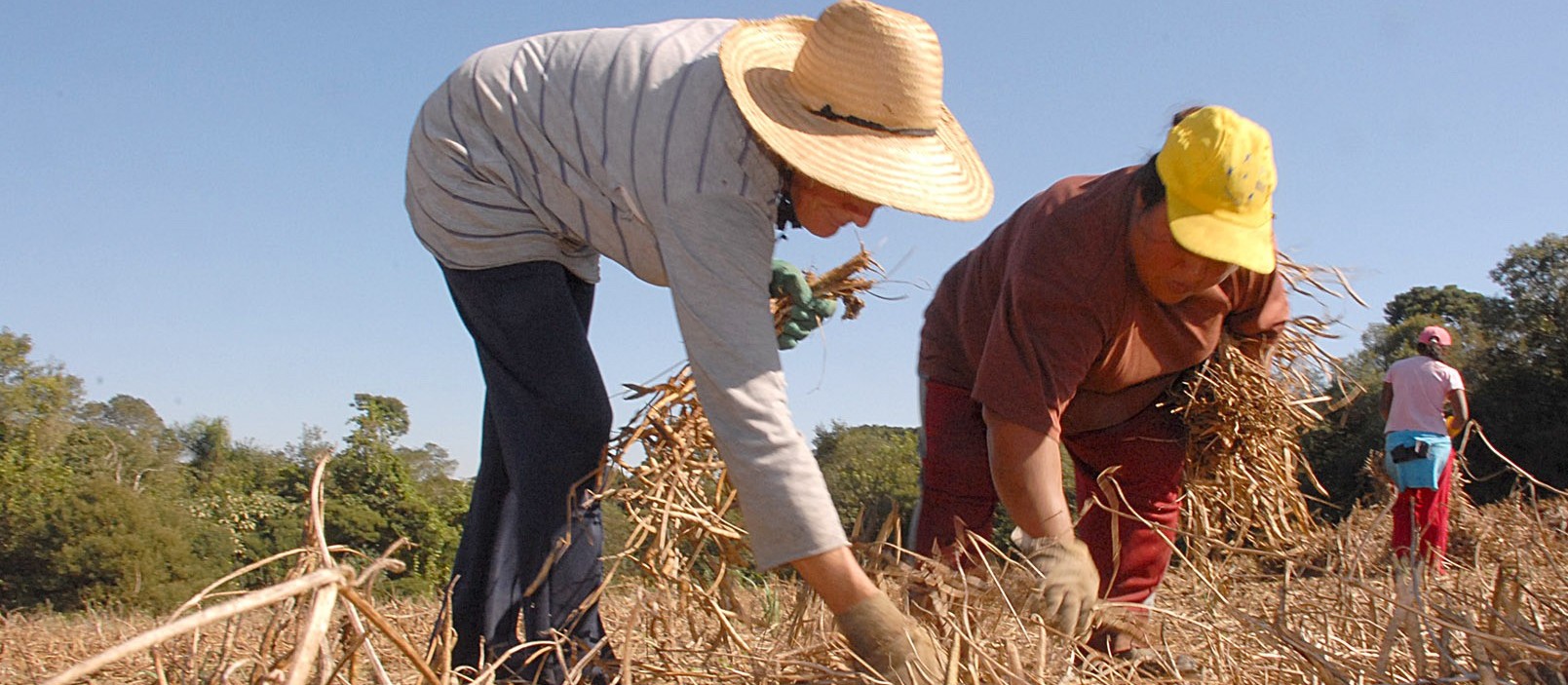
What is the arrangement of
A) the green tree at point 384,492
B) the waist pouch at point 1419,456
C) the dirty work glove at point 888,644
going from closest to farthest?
the dirty work glove at point 888,644, the waist pouch at point 1419,456, the green tree at point 384,492

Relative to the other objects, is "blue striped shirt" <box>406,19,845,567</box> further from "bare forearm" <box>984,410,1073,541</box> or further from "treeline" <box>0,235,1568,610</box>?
"treeline" <box>0,235,1568,610</box>

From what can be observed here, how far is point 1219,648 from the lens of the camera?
177 cm

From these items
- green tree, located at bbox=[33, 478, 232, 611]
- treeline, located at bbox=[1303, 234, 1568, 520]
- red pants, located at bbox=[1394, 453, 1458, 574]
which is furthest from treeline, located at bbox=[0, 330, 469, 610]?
treeline, located at bbox=[1303, 234, 1568, 520]

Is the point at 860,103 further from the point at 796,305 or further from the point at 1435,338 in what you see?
the point at 1435,338

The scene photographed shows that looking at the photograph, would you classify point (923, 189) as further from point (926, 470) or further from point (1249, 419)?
point (1249, 419)

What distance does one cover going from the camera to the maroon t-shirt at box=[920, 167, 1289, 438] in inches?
82.1

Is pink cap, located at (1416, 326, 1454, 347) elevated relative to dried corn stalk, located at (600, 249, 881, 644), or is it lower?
elevated

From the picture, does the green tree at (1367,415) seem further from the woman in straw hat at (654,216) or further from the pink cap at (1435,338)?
the woman in straw hat at (654,216)

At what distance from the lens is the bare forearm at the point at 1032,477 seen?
2090 mm

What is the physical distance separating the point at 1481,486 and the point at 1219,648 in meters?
14.8

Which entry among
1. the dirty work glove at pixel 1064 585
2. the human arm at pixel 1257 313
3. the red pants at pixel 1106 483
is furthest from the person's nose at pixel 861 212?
the human arm at pixel 1257 313

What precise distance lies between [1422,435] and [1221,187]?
4.09m

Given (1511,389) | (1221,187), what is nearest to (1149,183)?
(1221,187)

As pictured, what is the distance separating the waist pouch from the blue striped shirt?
4574mm
